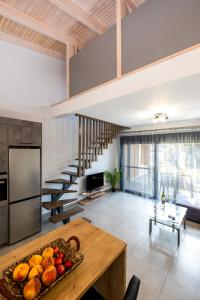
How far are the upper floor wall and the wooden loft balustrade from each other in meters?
1.22

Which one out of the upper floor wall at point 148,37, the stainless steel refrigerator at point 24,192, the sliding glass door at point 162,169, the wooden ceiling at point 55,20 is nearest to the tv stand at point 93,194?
the sliding glass door at point 162,169

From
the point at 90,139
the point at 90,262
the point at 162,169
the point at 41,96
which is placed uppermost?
the point at 41,96

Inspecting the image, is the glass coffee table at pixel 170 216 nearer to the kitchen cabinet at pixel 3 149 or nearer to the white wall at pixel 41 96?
→ the white wall at pixel 41 96

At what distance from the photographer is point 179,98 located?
8.05 ft

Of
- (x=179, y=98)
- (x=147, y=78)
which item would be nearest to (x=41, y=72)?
(x=147, y=78)

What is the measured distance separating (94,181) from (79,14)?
4.24 metres

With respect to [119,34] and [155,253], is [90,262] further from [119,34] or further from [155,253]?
[119,34]

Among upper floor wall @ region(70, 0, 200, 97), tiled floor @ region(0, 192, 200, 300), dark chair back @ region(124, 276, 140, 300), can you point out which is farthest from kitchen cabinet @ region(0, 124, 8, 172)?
dark chair back @ region(124, 276, 140, 300)

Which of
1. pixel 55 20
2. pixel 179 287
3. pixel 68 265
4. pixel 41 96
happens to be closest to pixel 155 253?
pixel 179 287

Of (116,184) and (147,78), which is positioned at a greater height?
(147,78)

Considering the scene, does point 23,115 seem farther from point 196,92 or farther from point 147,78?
point 196,92

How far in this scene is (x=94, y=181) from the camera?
197 inches

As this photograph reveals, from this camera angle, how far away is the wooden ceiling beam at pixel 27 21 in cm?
252

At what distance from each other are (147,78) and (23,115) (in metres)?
2.80
